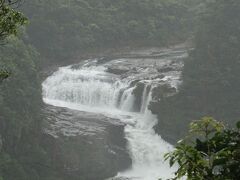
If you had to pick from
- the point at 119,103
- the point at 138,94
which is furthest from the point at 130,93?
the point at 119,103

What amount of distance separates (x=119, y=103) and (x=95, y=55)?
990cm

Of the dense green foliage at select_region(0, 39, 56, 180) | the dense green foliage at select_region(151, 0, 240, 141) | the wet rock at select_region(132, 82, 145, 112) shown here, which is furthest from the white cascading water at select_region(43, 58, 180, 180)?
the dense green foliage at select_region(0, 39, 56, 180)

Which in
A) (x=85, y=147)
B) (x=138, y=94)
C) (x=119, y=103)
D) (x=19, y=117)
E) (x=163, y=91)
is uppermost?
(x=163, y=91)

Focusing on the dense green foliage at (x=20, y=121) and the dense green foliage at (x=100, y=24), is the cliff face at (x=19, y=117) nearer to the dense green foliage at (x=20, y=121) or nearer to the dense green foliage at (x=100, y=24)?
the dense green foliage at (x=20, y=121)

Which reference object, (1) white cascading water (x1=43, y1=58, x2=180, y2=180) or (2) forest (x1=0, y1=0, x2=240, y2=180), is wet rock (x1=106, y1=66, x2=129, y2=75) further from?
(2) forest (x1=0, y1=0, x2=240, y2=180)

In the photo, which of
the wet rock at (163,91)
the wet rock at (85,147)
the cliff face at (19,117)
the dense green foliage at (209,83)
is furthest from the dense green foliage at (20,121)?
the dense green foliage at (209,83)

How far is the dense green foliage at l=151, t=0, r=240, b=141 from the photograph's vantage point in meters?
29.9

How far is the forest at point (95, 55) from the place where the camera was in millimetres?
25797

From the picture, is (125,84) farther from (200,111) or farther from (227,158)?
(227,158)

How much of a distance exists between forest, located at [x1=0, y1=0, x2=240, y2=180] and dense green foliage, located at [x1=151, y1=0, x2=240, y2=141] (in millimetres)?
57

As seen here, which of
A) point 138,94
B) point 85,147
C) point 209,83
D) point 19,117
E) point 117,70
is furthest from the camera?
point 117,70

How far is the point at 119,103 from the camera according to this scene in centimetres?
3281

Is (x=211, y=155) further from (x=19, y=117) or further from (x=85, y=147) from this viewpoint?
(x=85, y=147)

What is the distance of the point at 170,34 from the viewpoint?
4522cm
